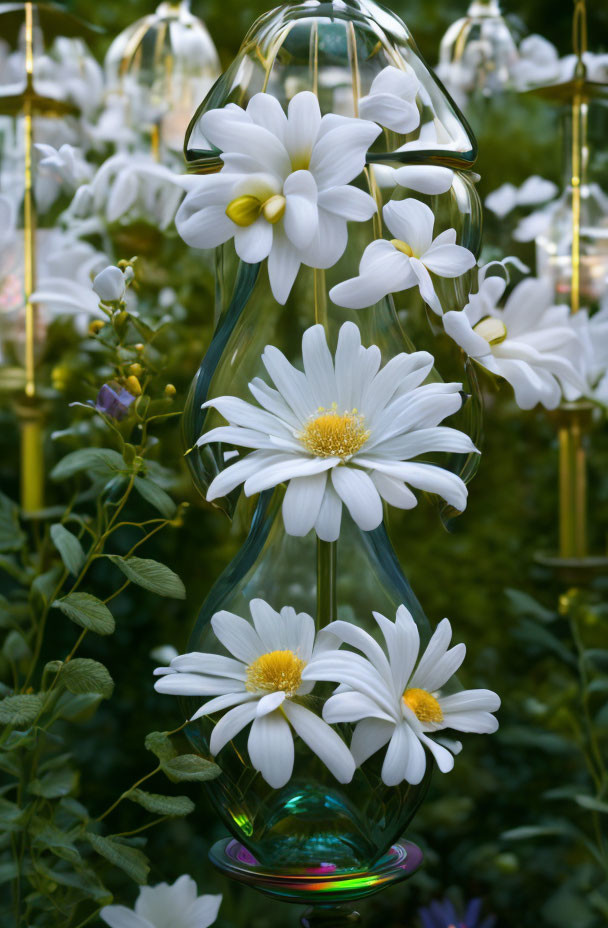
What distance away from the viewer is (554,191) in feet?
3.72

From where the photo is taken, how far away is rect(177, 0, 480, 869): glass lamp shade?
0.47 m

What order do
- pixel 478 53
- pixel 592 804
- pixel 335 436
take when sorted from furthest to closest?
pixel 478 53 → pixel 592 804 → pixel 335 436

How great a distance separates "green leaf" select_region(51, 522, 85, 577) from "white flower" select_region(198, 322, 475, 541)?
13 cm

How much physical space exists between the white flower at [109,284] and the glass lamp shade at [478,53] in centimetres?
66

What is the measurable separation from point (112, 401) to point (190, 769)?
0.20 metres

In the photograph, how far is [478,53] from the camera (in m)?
1.07

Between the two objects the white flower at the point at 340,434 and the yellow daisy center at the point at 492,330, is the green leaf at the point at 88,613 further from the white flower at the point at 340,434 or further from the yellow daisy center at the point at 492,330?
the yellow daisy center at the point at 492,330

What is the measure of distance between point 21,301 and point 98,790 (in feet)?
1.48

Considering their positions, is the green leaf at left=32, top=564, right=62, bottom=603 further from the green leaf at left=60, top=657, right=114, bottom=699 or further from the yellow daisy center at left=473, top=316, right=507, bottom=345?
the yellow daisy center at left=473, top=316, right=507, bottom=345

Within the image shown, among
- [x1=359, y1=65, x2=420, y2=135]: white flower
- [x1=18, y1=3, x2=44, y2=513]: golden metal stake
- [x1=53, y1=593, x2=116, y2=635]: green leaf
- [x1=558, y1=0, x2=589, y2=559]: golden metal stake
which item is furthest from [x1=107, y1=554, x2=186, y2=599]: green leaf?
[x1=558, y1=0, x2=589, y2=559]: golden metal stake

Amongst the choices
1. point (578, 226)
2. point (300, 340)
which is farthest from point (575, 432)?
point (300, 340)

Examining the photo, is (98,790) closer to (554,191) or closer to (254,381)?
(254,381)

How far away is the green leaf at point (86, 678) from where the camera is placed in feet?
1.57

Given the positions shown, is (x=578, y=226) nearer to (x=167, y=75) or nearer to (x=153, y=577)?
(x=167, y=75)
